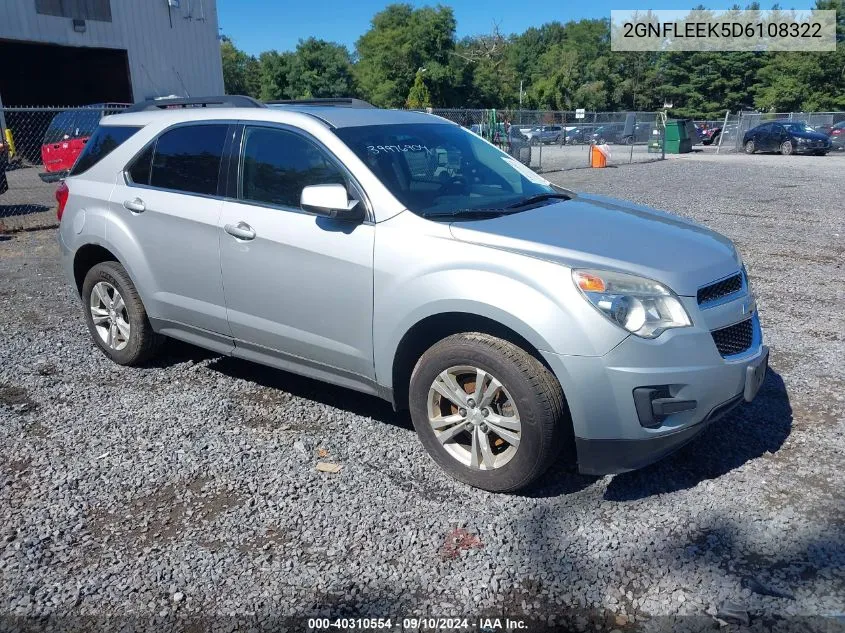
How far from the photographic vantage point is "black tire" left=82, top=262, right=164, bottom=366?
16.8 feet

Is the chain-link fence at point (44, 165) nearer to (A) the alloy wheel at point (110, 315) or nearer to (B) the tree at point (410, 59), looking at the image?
(A) the alloy wheel at point (110, 315)

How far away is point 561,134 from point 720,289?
92.4ft

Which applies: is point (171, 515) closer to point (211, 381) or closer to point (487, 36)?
point (211, 381)

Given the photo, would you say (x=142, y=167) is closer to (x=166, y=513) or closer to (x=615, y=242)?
(x=166, y=513)

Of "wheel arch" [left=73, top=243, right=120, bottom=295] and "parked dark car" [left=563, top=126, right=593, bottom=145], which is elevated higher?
"parked dark car" [left=563, top=126, right=593, bottom=145]

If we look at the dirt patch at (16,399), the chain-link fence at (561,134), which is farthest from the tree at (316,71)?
the dirt patch at (16,399)

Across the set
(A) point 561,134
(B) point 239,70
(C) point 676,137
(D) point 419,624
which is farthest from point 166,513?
(B) point 239,70

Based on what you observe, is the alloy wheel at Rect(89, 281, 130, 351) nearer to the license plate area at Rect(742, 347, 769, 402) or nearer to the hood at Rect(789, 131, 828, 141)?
the license plate area at Rect(742, 347, 769, 402)

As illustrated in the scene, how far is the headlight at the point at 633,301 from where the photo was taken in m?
3.18

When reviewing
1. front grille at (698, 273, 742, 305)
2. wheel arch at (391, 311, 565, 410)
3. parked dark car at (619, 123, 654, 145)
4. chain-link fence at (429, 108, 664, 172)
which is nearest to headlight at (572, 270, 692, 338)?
front grille at (698, 273, 742, 305)

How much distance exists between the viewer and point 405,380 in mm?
3908

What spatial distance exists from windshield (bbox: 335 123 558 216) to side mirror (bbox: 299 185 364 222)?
0.24m

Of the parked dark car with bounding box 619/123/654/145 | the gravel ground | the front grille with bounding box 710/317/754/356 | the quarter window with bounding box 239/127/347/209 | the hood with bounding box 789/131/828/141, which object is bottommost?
the gravel ground

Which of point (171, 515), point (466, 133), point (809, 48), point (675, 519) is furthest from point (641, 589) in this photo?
point (809, 48)
